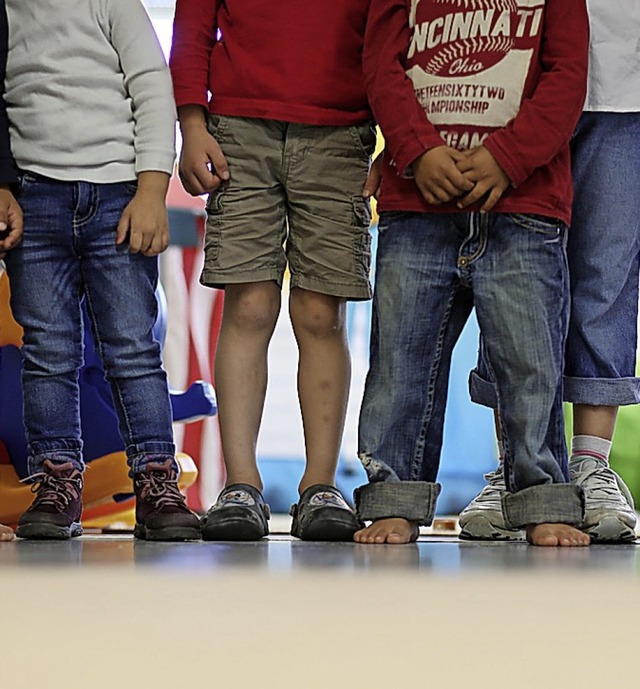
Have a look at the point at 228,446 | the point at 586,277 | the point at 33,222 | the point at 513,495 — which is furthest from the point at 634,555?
the point at 33,222

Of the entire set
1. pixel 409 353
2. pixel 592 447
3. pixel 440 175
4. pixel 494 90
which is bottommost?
pixel 592 447

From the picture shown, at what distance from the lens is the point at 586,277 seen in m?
1.43

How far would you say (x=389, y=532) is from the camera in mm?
1263

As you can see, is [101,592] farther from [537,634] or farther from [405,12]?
[405,12]

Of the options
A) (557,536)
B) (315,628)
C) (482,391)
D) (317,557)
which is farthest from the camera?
(482,391)

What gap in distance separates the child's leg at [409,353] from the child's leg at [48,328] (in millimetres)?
404

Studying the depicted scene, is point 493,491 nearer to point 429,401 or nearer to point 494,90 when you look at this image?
point 429,401

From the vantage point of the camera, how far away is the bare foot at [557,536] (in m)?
1.21

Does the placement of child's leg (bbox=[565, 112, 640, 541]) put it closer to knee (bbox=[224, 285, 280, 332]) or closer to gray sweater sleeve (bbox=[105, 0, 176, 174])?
knee (bbox=[224, 285, 280, 332])

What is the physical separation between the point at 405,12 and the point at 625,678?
1014mm

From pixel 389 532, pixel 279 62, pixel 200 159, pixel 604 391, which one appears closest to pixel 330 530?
pixel 389 532

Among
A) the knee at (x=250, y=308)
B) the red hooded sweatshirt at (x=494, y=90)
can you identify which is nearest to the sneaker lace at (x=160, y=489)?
the knee at (x=250, y=308)

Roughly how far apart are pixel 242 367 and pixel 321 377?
11 centimetres

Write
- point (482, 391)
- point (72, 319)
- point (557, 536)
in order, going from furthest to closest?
point (482, 391), point (72, 319), point (557, 536)
